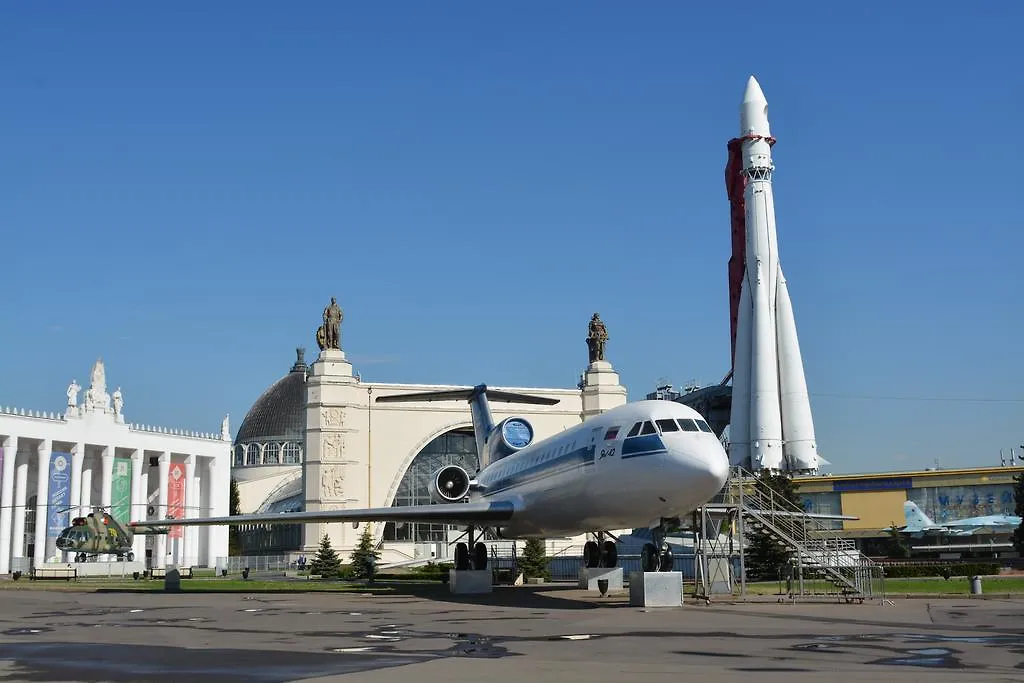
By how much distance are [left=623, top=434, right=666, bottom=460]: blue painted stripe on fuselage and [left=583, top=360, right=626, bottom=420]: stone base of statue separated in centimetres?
6697

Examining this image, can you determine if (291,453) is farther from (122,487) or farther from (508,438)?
(508,438)

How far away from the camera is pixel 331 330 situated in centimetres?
8838

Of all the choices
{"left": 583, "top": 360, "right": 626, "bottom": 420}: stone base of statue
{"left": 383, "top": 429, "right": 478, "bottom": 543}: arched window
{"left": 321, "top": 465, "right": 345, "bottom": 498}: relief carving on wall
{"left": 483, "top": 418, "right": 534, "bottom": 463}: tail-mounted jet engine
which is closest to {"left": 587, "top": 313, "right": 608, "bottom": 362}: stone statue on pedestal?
{"left": 583, "top": 360, "right": 626, "bottom": 420}: stone base of statue

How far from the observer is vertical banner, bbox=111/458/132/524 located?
8244cm

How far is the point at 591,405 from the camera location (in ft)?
306

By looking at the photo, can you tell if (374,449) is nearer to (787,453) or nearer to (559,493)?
(787,453)

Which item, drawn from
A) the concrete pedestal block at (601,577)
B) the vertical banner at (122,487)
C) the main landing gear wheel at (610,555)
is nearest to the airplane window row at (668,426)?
the concrete pedestal block at (601,577)

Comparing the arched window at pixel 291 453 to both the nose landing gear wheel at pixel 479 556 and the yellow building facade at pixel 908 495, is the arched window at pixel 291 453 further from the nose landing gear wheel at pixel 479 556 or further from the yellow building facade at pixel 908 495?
Answer: the nose landing gear wheel at pixel 479 556

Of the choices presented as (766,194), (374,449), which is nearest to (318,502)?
(374,449)

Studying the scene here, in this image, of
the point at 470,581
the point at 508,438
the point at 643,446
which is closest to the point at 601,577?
the point at 470,581

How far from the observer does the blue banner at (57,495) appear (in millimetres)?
72125

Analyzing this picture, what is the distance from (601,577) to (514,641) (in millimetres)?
18728

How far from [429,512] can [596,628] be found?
565 inches

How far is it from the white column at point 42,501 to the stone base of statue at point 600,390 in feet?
144
